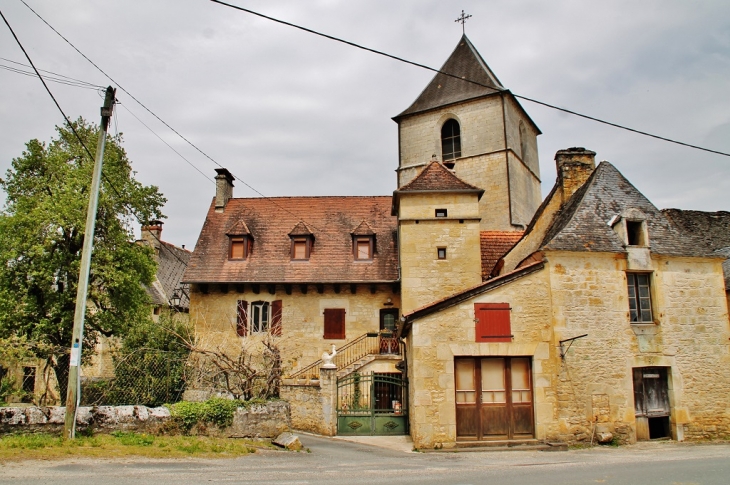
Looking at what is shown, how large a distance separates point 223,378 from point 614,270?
1032cm

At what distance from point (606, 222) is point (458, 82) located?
631 inches

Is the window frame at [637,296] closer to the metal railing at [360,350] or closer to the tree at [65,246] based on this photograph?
the metal railing at [360,350]

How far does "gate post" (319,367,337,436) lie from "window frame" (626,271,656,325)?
26.0 ft

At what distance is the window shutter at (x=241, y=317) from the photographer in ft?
66.2

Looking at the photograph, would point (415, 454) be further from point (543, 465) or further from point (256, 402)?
point (256, 402)

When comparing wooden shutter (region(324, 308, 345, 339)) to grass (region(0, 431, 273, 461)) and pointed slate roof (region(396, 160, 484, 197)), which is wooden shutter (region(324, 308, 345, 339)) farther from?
grass (region(0, 431, 273, 461))

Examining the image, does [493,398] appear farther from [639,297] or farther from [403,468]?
[639,297]

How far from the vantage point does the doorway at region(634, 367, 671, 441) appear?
1286 centimetres

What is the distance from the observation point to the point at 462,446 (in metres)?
12.2

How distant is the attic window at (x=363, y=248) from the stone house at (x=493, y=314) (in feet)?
0.15

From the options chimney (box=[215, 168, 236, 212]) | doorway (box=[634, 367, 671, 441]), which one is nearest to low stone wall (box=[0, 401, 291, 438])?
doorway (box=[634, 367, 671, 441])

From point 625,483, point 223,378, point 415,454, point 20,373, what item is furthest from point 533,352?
point 20,373

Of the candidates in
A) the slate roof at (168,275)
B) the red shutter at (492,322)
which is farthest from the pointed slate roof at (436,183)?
the slate roof at (168,275)

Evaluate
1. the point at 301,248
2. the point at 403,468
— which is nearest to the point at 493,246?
the point at 301,248
